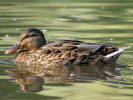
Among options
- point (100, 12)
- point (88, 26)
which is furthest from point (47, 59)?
point (100, 12)

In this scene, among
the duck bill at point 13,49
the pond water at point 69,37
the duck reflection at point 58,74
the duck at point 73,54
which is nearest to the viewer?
the pond water at point 69,37

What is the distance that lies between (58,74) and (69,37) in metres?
4.16

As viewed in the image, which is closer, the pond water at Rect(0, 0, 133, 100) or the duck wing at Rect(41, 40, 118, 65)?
the pond water at Rect(0, 0, 133, 100)

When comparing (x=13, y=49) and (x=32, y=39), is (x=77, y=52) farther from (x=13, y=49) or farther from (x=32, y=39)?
(x=13, y=49)

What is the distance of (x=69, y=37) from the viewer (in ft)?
43.1

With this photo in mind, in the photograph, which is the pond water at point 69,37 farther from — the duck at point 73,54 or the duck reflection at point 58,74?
the duck at point 73,54

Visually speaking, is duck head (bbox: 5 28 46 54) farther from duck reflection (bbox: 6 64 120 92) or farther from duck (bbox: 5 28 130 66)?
duck reflection (bbox: 6 64 120 92)

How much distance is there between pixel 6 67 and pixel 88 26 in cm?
582

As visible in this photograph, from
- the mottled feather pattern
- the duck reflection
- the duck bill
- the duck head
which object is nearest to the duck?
the mottled feather pattern

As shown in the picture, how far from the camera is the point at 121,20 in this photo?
635 inches

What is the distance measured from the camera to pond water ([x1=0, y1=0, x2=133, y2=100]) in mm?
7594

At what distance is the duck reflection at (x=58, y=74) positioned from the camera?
327 inches

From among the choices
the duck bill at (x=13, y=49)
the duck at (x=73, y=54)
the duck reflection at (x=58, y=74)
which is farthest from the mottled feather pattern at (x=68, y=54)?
the duck bill at (x=13, y=49)

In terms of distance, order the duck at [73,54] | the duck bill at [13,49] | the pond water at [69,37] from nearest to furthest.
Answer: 1. the pond water at [69,37]
2. the duck at [73,54]
3. the duck bill at [13,49]
